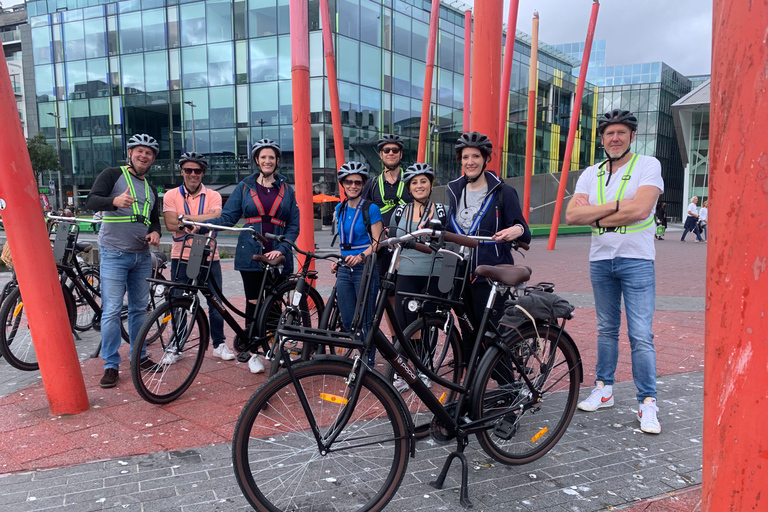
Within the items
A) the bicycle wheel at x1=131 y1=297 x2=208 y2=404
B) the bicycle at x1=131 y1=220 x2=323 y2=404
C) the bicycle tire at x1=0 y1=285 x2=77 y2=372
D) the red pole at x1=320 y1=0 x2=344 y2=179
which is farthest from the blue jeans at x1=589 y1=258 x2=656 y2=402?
the red pole at x1=320 y1=0 x2=344 y2=179

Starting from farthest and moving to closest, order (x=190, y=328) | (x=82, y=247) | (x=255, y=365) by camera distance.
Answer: (x=82, y=247), (x=255, y=365), (x=190, y=328)

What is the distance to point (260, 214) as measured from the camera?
4.64 meters

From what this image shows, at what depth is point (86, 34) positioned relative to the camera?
35219mm

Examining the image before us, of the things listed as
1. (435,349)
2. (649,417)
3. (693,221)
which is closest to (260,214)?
(435,349)

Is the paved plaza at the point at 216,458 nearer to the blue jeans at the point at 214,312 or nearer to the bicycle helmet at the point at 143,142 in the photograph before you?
the blue jeans at the point at 214,312

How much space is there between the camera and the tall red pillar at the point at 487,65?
15.3 ft

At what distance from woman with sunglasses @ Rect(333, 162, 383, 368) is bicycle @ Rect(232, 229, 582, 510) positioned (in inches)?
60.3

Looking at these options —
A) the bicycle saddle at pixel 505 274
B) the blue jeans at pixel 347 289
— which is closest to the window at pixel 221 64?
the blue jeans at pixel 347 289

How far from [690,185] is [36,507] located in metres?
55.1

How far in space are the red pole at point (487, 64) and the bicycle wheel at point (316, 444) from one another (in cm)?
308

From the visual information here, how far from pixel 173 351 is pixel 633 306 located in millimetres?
3357

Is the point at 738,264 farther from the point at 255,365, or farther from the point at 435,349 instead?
the point at 255,365

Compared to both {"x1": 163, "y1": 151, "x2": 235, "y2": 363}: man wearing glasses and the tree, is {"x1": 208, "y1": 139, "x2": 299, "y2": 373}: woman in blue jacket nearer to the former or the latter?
{"x1": 163, "y1": 151, "x2": 235, "y2": 363}: man wearing glasses

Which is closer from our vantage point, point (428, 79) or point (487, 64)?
point (487, 64)
